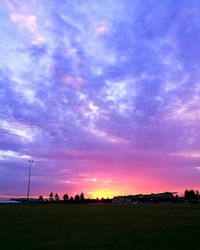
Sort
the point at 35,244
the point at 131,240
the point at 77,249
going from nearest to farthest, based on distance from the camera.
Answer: the point at 77,249 < the point at 35,244 < the point at 131,240

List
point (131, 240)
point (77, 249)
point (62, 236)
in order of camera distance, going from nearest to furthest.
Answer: point (77, 249) < point (131, 240) < point (62, 236)

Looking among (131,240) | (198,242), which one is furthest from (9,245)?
(198,242)

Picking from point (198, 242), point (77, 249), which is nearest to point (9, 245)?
point (77, 249)

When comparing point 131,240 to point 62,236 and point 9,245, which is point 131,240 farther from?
point 9,245

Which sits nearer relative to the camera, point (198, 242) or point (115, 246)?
point (115, 246)

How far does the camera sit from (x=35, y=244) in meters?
18.8

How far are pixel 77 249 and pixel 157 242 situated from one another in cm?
453

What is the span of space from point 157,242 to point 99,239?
10.0 feet

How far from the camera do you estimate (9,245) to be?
18.3 m

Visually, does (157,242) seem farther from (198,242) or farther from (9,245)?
(9,245)

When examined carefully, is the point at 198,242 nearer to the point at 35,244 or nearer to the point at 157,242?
the point at 157,242

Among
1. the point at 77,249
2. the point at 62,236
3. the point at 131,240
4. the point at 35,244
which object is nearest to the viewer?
the point at 77,249

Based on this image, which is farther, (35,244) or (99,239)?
(99,239)

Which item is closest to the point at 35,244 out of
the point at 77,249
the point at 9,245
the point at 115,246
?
the point at 9,245
